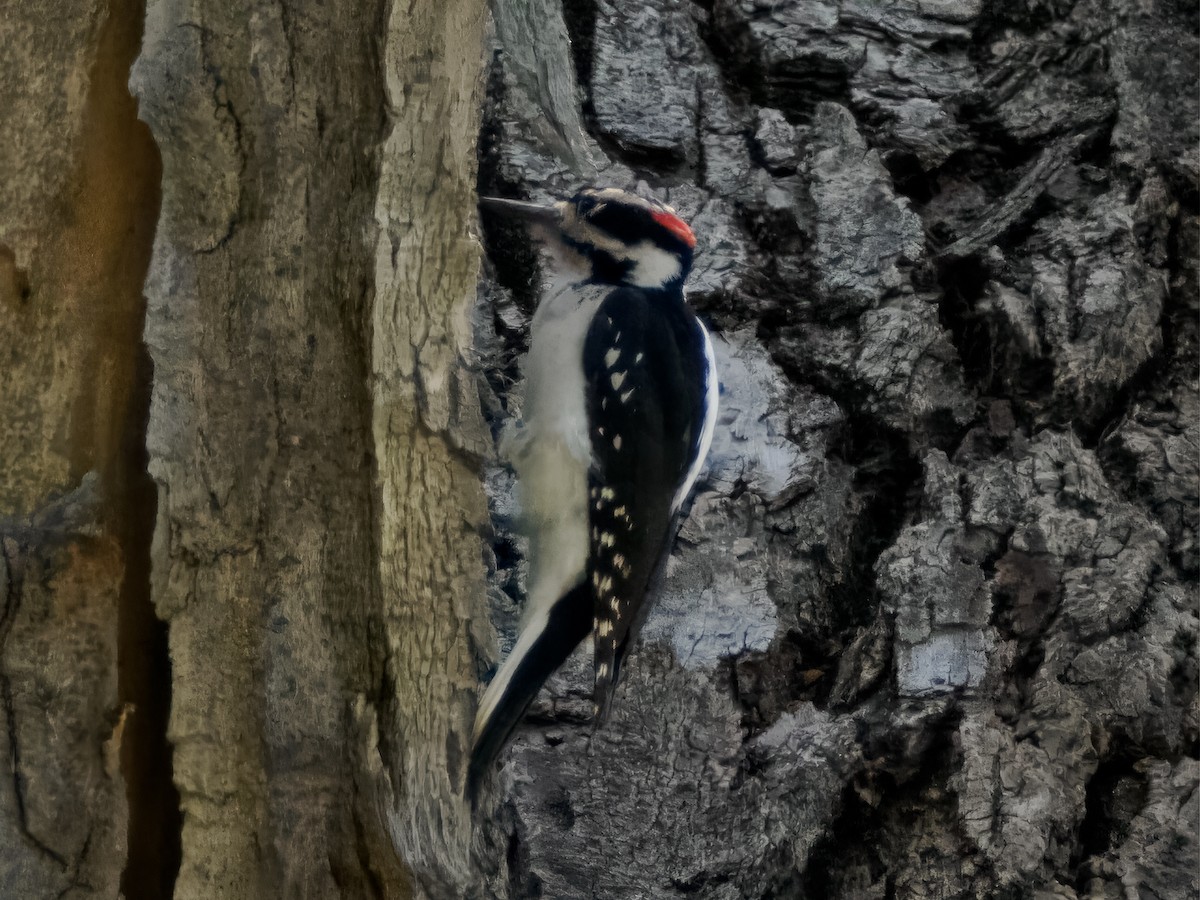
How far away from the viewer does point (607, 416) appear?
1.42m

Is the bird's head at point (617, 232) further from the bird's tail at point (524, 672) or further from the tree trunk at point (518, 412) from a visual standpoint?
the bird's tail at point (524, 672)

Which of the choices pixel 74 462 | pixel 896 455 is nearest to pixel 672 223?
pixel 896 455

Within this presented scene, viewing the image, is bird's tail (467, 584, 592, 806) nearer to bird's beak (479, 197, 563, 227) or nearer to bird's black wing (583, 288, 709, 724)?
bird's black wing (583, 288, 709, 724)

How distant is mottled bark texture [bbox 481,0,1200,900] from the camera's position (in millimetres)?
1277

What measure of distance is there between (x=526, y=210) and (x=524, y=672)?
0.53m

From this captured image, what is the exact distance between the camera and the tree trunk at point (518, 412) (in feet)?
3.73

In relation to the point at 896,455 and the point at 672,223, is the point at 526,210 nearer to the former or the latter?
the point at 672,223

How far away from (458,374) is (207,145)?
364 millimetres

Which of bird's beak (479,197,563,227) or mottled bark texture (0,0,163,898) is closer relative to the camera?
mottled bark texture (0,0,163,898)

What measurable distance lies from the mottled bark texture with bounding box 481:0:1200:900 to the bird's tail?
0.04 m

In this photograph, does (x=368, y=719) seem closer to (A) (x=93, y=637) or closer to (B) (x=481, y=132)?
(A) (x=93, y=637)

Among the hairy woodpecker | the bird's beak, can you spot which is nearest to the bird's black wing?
the hairy woodpecker

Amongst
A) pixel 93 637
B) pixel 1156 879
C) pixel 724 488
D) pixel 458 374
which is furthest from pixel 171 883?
pixel 1156 879

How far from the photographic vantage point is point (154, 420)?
1.16m
